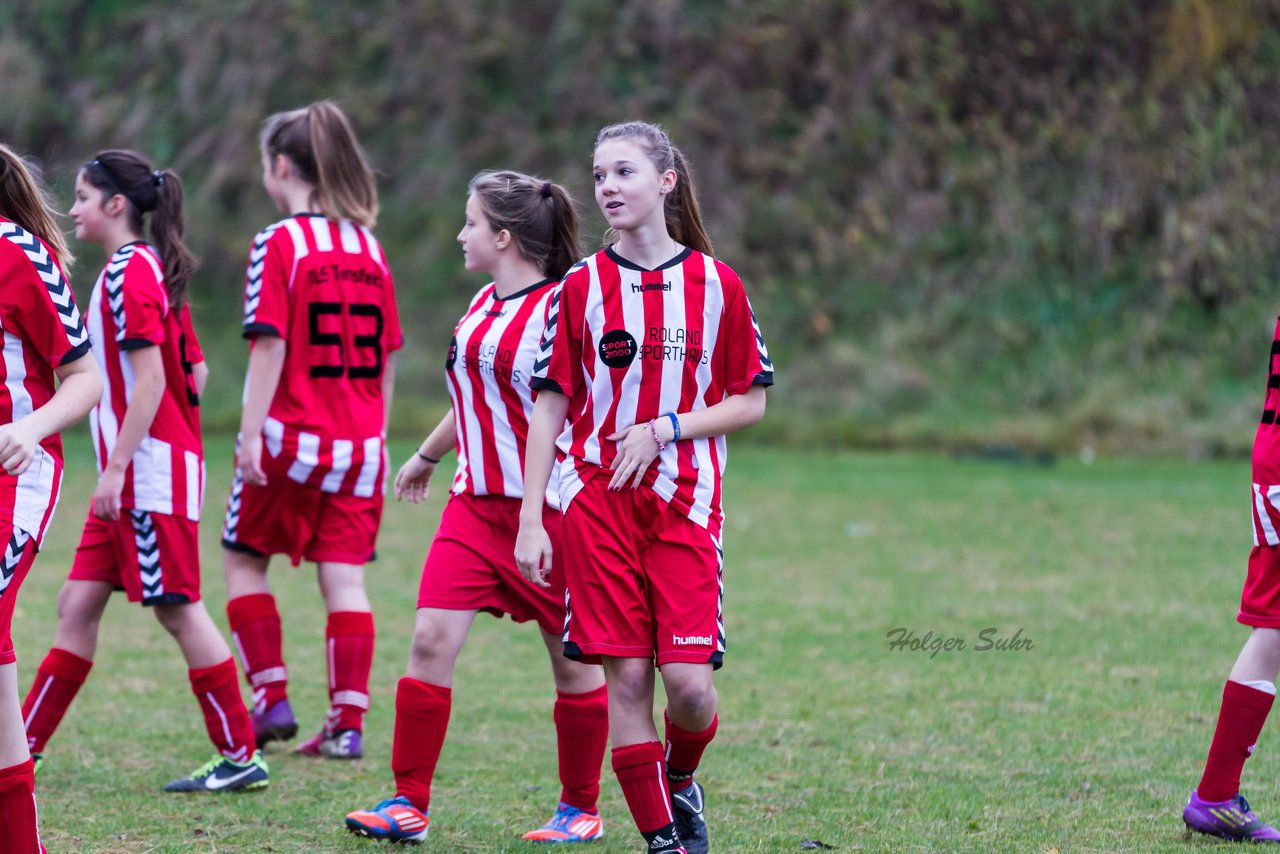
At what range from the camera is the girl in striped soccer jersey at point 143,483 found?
4.78 metres

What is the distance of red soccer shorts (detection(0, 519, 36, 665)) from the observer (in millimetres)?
3297

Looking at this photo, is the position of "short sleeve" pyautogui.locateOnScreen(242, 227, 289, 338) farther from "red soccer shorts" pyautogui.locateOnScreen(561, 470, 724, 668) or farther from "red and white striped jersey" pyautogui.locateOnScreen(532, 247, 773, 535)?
"red soccer shorts" pyautogui.locateOnScreen(561, 470, 724, 668)

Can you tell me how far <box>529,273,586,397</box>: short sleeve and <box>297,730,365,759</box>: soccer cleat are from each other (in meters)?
1.84

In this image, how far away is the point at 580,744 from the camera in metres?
4.44

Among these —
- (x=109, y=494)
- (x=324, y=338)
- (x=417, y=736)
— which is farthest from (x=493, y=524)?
(x=324, y=338)

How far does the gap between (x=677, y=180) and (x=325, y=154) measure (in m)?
1.88

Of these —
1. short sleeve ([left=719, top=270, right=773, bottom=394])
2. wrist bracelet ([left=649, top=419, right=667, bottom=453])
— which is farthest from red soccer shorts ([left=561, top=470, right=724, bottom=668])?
short sleeve ([left=719, top=270, right=773, bottom=394])

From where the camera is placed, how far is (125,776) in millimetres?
4977

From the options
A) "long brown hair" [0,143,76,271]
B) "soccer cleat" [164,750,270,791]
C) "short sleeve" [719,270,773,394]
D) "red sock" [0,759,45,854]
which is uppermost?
"long brown hair" [0,143,76,271]

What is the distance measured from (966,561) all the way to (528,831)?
524 centimetres

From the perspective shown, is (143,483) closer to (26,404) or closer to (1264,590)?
(26,404)

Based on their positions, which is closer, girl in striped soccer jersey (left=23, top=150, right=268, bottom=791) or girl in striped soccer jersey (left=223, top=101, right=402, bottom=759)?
girl in striped soccer jersey (left=23, top=150, right=268, bottom=791)

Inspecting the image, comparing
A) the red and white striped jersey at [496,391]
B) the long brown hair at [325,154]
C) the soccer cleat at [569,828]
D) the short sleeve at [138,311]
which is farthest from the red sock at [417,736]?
the long brown hair at [325,154]

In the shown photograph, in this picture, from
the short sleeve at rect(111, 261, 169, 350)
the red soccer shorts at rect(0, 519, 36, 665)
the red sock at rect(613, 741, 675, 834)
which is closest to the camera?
the red soccer shorts at rect(0, 519, 36, 665)
